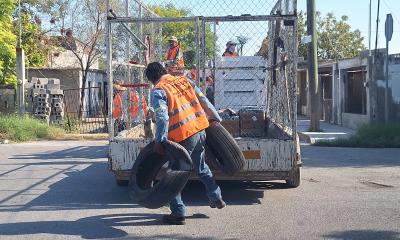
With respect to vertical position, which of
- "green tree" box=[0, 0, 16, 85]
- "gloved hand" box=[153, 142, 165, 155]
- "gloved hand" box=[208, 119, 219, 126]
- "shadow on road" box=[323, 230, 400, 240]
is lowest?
"shadow on road" box=[323, 230, 400, 240]

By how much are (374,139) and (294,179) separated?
757cm

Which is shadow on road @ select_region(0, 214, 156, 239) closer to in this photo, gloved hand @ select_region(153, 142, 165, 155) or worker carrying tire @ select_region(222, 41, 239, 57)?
gloved hand @ select_region(153, 142, 165, 155)

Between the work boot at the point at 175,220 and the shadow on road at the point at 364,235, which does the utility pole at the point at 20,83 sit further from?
Answer: the shadow on road at the point at 364,235

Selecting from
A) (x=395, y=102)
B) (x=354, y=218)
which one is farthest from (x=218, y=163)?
(x=395, y=102)

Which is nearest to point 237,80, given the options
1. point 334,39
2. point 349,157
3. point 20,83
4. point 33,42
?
point 349,157

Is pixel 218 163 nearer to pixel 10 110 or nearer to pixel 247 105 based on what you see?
pixel 247 105

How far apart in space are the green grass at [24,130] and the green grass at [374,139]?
8148 mm

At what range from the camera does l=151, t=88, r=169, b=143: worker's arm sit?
6.65m

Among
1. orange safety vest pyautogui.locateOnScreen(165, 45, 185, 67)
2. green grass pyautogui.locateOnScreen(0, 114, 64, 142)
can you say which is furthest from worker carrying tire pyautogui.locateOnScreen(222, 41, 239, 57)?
green grass pyautogui.locateOnScreen(0, 114, 64, 142)

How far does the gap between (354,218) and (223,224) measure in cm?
158

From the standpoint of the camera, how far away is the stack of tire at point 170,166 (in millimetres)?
6652

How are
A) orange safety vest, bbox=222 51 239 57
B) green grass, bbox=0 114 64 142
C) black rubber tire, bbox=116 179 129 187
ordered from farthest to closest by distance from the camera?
green grass, bbox=0 114 64 142, orange safety vest, bbox=222 51 239 57, black rubber tire, bbox=116 179 129 187

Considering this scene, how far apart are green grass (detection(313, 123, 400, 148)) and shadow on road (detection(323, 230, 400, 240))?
29.8ft

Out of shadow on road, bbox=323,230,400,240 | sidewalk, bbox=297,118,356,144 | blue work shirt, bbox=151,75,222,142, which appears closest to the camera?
shadow on road, bbox=323,230,400,240
